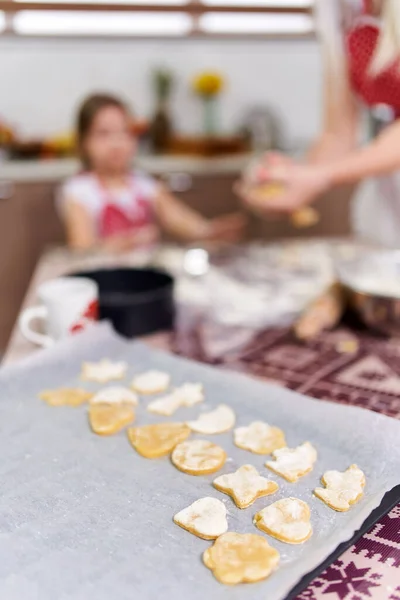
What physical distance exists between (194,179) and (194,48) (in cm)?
80

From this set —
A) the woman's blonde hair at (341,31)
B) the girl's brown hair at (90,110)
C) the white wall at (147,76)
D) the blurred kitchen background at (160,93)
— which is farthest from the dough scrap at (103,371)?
the white wall at (147,76)

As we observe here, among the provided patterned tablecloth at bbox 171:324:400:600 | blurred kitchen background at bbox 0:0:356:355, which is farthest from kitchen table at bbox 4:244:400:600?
blurred kitchen background at bbox 0:0:356:355

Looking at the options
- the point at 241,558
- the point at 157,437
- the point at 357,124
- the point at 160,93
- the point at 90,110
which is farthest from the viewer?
the point at 160,93

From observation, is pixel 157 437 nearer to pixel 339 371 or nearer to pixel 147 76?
pixel 339 371

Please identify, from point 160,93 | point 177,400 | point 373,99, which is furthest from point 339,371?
point 160,93

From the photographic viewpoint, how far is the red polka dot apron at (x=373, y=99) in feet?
4.74

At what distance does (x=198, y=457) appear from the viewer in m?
0.74

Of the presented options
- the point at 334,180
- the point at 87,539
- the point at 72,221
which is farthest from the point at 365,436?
the point at 72,221

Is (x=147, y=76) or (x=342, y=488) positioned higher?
(x=147, y=76)

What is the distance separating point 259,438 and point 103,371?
0.29 m

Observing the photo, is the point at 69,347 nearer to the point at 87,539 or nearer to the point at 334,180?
the point at 87,539

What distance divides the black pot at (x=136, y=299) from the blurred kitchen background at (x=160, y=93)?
63.8 inches

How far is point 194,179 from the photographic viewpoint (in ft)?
9.63

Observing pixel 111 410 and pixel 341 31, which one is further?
pixel 341 31
